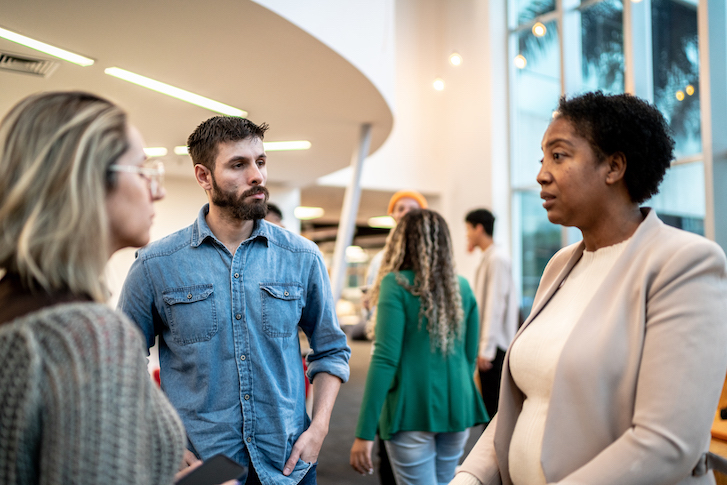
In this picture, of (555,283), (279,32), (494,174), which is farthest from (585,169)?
(494,174)

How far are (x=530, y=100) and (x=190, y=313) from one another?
8448mm

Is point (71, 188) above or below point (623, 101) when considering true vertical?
below

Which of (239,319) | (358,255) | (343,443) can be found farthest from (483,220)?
(358,255)

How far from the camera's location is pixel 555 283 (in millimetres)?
1464

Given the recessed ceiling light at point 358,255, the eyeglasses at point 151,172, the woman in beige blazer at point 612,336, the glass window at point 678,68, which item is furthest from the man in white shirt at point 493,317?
the recessed ceiling light at point 358,255

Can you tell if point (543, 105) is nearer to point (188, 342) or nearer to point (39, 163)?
point (188, 342)

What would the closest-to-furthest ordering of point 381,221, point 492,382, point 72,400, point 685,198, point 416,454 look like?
point 72,400 < point 416,454 < point 492,382 < point 685,198 < point 381,221

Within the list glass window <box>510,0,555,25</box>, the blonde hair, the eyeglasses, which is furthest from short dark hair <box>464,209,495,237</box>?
glass window <box>510,0,555,25</box>

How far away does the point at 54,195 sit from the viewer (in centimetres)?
85

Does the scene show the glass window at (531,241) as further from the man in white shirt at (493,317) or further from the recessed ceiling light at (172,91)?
the recessed ceiling light at (172,91)

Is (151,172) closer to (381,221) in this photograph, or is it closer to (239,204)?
(239,204)

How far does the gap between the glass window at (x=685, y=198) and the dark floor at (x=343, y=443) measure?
376cm

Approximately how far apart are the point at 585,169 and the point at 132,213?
3.27 feet

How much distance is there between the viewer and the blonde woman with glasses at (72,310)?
0.73 meters
